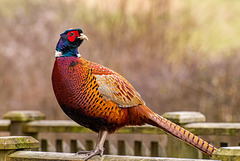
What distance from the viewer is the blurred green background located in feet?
25.7

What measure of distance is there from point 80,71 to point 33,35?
6983mm

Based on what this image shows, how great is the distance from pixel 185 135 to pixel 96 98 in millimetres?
607

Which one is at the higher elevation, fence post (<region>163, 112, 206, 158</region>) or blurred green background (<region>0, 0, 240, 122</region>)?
blurred green background (<region>0, 0, 240, 122</region>)

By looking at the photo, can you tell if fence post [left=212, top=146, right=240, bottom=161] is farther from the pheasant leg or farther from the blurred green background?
the blurred green background

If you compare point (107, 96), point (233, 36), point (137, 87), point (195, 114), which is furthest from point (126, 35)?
point (107, 96)

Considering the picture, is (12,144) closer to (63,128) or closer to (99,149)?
(99,149)

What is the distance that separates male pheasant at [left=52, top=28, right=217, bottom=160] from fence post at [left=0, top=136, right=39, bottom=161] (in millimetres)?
331

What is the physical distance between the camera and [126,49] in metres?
8.98

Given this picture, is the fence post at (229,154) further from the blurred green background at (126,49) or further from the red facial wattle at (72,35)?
the blurred green background at (126,49)

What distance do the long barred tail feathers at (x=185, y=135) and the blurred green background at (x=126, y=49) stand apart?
15.0 feet

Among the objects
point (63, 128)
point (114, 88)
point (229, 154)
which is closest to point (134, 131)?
point (63, 128)

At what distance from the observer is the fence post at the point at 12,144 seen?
2898mm

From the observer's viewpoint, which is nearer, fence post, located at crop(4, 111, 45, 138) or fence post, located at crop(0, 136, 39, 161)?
fence post, located at crop(0, 136, 39, 161)

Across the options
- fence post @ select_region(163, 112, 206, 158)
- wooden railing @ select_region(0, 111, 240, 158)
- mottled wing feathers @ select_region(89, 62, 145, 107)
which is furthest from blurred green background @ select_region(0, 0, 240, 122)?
mottled wing feathers @ select_region(89, 62, 145, 107)
